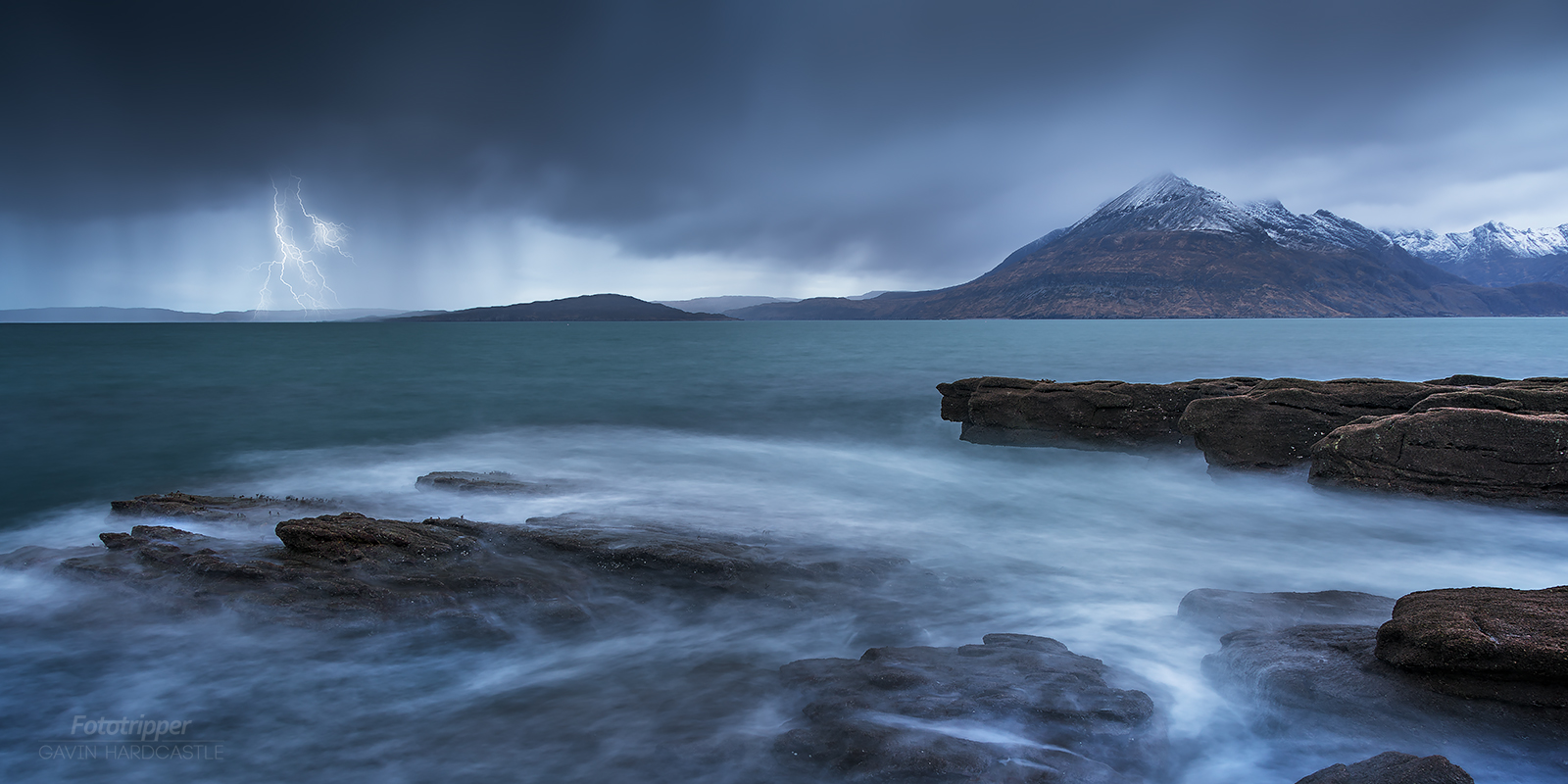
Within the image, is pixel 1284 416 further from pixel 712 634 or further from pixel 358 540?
pixel 358 540

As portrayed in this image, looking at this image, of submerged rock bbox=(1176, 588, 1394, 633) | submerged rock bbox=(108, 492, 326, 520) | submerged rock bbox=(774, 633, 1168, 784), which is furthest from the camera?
submerged rock bbox=(108, 492, 326, 520)

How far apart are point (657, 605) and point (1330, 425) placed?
12854mm

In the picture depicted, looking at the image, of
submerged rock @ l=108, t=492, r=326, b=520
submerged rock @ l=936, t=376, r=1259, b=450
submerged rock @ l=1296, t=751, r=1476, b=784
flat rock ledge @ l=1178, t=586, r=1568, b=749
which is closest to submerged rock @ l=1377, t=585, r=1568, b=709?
flat rock ledge @ l=1178, t=586, r=1568, b=749

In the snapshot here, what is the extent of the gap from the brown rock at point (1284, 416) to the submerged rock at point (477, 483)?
12.7m

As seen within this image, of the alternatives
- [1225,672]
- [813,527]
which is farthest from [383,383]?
[1225,672]

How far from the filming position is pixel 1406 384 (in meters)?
14.0

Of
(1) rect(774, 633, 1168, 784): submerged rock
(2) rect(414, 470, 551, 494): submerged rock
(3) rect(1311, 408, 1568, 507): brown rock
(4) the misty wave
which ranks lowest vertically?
(4) the misty wave

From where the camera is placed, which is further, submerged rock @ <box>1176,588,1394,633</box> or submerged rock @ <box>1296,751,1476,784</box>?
submerged rock @ <box>1176,588,1394,633</box>

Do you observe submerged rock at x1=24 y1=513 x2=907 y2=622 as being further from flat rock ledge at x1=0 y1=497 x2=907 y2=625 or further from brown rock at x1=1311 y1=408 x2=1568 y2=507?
brown rock at x1=1311 y1=408 x2=1568 y2=507

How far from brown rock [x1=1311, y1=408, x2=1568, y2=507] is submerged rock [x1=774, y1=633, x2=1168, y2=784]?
8357mm

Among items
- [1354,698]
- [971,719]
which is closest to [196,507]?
[971,719]

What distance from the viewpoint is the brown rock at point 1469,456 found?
1020cm

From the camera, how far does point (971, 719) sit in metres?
5.05

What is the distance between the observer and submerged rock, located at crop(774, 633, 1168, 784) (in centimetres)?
459
